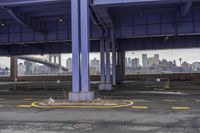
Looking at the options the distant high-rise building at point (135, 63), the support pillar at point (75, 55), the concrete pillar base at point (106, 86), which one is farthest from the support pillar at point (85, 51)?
the distant high-rise building at point (135, 63)

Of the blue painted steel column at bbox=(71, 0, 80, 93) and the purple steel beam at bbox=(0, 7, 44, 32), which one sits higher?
the purple steel beam at bbox=(0, 7, 44, 32)

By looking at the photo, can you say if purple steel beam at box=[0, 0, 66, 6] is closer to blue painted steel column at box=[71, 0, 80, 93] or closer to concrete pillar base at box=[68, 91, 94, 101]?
blue painted steel column at box=[71, 0, 80, 93]

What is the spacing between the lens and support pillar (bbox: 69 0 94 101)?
20672 millimetres

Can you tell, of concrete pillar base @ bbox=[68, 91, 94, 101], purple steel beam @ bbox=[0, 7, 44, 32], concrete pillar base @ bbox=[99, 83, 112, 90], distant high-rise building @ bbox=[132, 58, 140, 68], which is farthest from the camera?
distant high-rise building @ bbox=[132, 58, 140, 68]

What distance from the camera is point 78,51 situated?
20.8 metres

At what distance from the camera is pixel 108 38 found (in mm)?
36344

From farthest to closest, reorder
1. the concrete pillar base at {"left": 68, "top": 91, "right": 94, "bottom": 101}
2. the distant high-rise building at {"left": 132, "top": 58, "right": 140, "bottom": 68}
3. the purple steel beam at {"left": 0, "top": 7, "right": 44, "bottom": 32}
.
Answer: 1. the distant high-rise building at {"left": 132, "top": 58, "right": 140, "bottom": 68}
2. the purple steel beam at {"left": 0, "top": 7, "right": 44, "bottom": 32}
3. the concrete pillar base at {"left": 68, "top": 91, "right": 94, "bottom": 101}

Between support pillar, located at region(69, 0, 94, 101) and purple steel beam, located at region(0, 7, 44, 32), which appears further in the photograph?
purple steel beam, located at region(0, 7, 44, 32)

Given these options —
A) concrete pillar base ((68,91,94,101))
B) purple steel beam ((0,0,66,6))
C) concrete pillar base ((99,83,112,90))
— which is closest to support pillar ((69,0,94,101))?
concrete pillar base ((68,91,94,101))

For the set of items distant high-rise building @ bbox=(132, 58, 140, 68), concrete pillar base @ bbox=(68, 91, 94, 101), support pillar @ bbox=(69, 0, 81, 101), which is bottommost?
concrete pillar base @ bbox=(68, 91, 94, 101)

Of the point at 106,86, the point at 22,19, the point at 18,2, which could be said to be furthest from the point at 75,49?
the point at 106,86

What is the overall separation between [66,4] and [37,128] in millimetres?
17482

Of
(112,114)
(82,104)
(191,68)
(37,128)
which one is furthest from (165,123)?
(191,68)

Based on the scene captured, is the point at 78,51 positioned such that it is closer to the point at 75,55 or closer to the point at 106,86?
the point at 75,55
